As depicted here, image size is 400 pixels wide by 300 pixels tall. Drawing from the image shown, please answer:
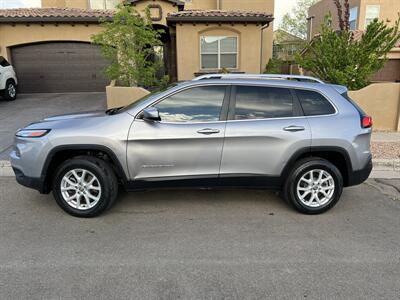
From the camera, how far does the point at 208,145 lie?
4.17m

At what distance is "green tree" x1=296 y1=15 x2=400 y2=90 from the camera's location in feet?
29.5

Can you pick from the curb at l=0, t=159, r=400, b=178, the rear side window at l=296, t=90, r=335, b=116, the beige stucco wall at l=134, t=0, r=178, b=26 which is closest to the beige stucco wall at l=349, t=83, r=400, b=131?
the curb at l=0, t=159, r=400, b=178

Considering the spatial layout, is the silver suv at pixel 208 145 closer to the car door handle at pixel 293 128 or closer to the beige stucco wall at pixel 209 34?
the car door handle at pixel 293 128

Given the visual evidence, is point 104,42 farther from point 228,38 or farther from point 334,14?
point 334,14

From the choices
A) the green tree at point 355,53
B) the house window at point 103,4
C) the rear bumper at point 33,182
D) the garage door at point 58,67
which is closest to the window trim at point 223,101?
the rear bumper at point 33,182

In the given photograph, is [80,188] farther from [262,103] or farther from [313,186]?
[313,186]

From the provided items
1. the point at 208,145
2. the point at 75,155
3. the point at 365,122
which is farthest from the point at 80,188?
the point at 365,122

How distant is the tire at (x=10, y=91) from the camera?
516 inches

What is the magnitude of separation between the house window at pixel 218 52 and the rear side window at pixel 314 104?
11.5 m

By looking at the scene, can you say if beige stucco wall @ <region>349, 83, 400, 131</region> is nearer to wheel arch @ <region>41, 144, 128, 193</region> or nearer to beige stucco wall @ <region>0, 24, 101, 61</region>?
wheel arch @ <region>41, 144, 128, 193</region>

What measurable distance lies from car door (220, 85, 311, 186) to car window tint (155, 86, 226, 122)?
22 centimetres

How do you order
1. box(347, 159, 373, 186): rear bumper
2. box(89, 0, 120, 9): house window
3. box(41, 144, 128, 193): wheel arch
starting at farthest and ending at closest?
box(89, 0, 120, 9): house window → box(347, 159, 373, 186): rear bumper → box(41, 144, 128, 193): wheel arch

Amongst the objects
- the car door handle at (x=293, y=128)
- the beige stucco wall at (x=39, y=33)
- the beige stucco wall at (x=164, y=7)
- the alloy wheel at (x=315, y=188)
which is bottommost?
the alloy wheel at (x=315, y=188)

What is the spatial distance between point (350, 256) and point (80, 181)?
3182mm
